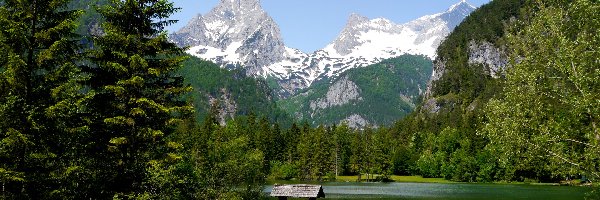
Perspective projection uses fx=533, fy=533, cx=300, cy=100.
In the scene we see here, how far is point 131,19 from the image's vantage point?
32.0 m

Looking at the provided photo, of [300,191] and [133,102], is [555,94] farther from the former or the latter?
[300,191]

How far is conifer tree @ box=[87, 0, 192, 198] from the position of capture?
29.7 m

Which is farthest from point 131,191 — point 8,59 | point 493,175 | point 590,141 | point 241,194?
point 493,175

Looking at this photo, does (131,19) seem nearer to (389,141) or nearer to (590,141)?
(590,141)

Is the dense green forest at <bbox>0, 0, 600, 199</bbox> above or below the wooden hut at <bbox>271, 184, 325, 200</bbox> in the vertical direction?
above

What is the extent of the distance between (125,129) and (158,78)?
3752 mm

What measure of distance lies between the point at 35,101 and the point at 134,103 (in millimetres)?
5280

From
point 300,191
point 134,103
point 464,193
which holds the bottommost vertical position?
point 464,193

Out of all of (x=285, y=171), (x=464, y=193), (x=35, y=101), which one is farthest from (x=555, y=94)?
(x=285, y=171)

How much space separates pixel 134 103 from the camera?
30547 millimetres

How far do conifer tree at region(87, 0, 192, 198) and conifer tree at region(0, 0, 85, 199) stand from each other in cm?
218

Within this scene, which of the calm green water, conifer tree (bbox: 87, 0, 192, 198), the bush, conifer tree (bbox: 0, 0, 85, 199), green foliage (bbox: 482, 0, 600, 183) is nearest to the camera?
green foliage (bbox: 482, 0, 600, 183)

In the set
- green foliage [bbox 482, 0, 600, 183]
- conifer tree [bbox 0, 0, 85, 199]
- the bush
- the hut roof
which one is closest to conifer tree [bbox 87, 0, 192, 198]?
conifer tree [bbox 0, 0, 85, 199]

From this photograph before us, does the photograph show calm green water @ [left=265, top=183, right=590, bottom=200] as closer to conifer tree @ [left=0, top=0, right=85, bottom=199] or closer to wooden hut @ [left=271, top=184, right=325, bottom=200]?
wooden hut @ [left=271, top=184, right=325, bottom=200]
